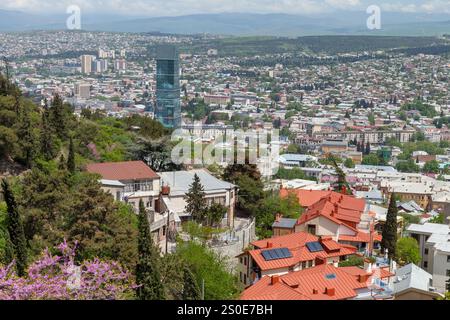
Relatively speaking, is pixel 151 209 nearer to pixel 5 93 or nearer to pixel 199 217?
pixel 199 217

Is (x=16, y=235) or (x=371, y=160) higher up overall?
(x=16, y=235)

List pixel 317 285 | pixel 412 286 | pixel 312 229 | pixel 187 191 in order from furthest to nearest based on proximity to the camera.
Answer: pixel 312 229
pixel 187 191
pixel 412 286
pixel 317 285

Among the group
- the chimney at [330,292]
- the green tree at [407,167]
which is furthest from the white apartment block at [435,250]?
the green tree at [407,167]

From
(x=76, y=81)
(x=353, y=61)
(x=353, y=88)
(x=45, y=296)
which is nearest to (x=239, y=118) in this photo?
(x=76, y=81)

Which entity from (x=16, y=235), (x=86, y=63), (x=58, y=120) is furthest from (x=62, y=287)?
(x=86, y=63)

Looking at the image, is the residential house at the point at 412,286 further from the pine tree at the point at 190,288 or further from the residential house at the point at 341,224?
the pine tree at the point at 190,288

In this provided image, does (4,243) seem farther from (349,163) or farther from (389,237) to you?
(349,163)
